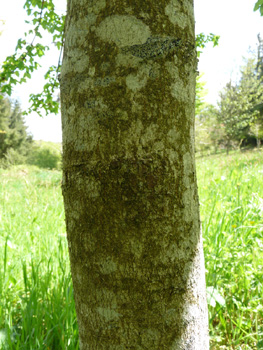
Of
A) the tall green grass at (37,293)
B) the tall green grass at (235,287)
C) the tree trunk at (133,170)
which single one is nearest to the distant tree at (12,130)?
the tall green grass at (37,293)

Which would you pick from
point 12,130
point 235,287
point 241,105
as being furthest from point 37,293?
point 12,130

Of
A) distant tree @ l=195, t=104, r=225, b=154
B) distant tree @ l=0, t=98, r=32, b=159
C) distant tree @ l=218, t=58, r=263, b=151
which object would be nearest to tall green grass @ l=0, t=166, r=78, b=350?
distant tree @ l=218, t=58, r=263, b=151

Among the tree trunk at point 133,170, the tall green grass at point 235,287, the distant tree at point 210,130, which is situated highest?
the distant tree at point 210,130

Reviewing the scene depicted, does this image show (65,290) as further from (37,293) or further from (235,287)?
(235,287)

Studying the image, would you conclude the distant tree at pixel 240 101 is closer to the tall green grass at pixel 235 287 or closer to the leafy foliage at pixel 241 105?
the leafy foliage at pixel 241 105

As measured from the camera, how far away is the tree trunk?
0.68 metres

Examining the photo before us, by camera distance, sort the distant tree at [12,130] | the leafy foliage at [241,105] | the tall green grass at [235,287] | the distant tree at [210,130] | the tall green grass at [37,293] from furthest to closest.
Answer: the distant tree at [12,130], the distant tree at [210,130], the leafy foliage at [241,105], the tall green grass at [235,287], the tall green grass at [37,293]

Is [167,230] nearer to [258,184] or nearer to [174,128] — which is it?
[174,128]

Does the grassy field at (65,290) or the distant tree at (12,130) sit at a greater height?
the distant tree at (12,130)

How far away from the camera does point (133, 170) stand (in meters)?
0.67

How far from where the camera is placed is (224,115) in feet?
81.4

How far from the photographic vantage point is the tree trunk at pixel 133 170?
2.25 feet

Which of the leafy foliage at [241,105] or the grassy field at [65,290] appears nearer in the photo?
the grassy field at [65,290]

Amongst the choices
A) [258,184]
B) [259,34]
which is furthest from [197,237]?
[259,34]
